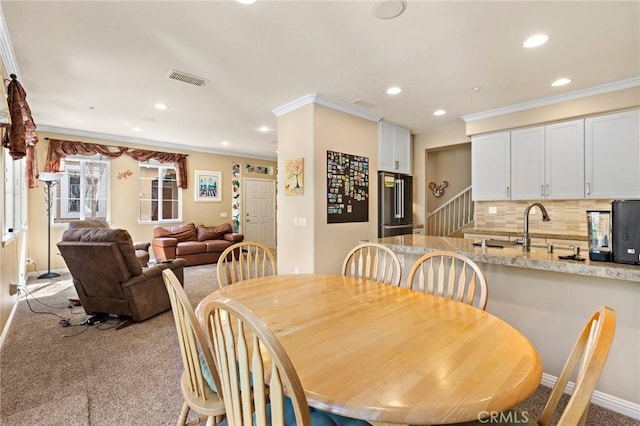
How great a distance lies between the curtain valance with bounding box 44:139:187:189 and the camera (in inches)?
207

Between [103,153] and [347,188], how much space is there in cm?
497

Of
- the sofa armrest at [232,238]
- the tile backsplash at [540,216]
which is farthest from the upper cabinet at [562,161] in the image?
the sofa armrest at [232,238]

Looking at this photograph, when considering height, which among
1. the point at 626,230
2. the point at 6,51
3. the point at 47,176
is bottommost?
the point at 626,230

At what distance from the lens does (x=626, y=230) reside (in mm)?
1644

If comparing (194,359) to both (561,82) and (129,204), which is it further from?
(129,204)

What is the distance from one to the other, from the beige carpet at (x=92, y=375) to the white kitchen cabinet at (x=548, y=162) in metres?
2.78

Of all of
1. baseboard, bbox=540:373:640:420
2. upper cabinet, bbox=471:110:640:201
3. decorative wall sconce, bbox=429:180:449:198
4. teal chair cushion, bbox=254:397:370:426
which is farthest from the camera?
decorative wall sconce, bbox=429:180:449:198

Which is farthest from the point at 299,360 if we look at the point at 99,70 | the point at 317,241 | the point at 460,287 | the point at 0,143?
the point at 99,70

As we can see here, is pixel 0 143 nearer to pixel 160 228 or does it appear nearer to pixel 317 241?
pixel 317 241

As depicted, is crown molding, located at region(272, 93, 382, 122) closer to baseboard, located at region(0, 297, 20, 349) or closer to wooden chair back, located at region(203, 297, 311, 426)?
wooden chair back, located at region(203, 297, 311, 426)

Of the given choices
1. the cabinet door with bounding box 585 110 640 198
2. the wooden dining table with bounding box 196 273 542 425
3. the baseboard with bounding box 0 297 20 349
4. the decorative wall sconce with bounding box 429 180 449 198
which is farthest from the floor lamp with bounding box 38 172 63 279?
the cabinet door with bounding box 585 110 640 198

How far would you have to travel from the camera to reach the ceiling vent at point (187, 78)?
3097 mm

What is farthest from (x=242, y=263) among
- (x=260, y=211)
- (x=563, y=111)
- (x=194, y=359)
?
(x=260, y=211)

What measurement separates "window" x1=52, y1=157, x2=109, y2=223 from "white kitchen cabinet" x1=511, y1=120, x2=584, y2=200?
7.25 metres
